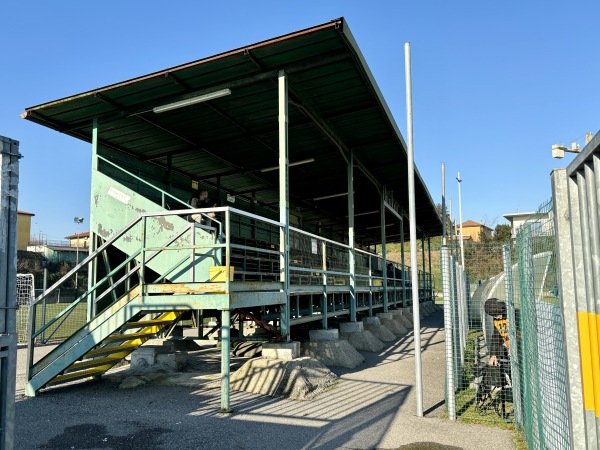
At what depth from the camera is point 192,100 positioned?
9422 millimetres

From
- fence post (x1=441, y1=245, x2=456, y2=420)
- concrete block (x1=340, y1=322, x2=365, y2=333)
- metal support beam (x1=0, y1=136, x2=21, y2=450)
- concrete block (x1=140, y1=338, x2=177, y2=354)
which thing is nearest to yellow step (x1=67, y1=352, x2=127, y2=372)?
concrete block (x1=140, y1=338, x2=177, y2=354)

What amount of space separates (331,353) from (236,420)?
4.29 m

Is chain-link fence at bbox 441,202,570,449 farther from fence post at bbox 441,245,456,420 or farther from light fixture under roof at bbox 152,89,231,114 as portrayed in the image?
light fixture under roof at bbox 152,89,231,114

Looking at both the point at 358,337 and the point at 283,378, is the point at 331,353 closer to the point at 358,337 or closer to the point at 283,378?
the point at 358,337

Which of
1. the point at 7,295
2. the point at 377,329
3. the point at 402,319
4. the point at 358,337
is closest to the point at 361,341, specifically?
the point at 358,337

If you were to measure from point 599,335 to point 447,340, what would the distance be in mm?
4540

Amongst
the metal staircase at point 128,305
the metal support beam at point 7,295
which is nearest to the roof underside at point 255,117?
the metal staircase at point 128,305

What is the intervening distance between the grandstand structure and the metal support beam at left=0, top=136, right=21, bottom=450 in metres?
3.76

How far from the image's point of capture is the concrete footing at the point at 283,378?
24.5 ft

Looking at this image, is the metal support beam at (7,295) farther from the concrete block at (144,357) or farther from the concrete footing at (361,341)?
the concrete footing at (361,341)

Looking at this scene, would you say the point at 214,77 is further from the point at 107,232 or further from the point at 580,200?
the point at 580,200

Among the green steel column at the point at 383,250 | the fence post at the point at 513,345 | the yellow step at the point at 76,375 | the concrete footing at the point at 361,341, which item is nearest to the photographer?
the fence post at the point at 513,345

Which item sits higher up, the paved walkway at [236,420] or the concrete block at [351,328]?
the concrete block at [351,328]

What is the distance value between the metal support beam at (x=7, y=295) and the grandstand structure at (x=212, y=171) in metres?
3.76
